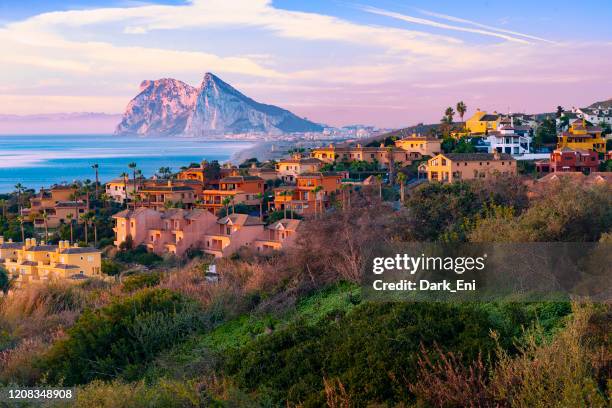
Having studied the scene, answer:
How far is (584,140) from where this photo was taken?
49.9m

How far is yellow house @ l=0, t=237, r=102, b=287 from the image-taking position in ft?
94.3

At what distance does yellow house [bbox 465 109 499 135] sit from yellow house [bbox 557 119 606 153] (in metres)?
7.92

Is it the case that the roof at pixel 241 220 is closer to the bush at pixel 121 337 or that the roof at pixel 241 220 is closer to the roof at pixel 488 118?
the bush at pixel 121 337

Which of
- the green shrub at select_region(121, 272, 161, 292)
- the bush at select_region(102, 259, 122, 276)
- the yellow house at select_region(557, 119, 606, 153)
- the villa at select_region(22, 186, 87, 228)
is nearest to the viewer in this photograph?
the green shrub at select_region(121, 272, 161, 292)

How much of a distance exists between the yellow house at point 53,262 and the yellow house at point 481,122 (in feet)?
119

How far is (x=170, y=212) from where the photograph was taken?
39156mm

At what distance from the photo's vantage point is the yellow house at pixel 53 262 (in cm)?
2875

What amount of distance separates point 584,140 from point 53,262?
117 feet

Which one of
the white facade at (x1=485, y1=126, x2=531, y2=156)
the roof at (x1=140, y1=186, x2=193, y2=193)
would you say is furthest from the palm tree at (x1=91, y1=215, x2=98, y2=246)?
the white facade at (x1=485, y1=126, x2=531, y2=156)

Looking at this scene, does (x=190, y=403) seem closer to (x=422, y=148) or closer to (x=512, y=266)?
(x=512, y=266)

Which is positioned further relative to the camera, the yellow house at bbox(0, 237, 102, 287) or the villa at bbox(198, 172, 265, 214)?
the villa at bbox(198, 172, 265, 214)

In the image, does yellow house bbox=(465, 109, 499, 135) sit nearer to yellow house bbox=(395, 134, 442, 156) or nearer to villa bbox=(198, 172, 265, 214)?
yellow house bbox=(395, 134, 442, 156)

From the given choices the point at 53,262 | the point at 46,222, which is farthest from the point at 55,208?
the point at 53,262

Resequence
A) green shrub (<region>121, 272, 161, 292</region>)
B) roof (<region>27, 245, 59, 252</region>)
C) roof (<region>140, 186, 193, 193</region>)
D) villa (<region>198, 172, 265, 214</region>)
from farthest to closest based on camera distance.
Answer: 1. roof (<region>140, 186, 193, 193</region>)
2. villa (<region>198, 172, 265, 214</region>)
3. roof (<region>27, 245, 59, 252</region>)
4. green shrub (<region>121, 272, 161, 292</region>)
